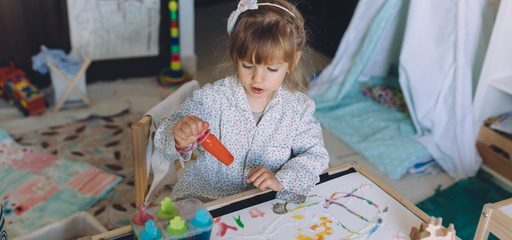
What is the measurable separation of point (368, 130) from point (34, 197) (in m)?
1.50

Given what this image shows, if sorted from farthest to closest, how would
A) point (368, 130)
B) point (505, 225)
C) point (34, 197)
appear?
point (368, 130) → point (34, 197) → point (505, 225)

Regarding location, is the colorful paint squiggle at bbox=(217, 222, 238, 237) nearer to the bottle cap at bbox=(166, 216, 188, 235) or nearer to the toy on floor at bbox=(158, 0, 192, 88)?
the bottle cap at bbox=(166, 216, 188, 235)

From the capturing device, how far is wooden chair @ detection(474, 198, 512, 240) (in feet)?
2.90

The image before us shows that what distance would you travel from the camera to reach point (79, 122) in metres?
2.18

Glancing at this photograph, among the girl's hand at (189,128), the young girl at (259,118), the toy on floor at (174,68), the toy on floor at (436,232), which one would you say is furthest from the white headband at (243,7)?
the toy on floor at (174,68)

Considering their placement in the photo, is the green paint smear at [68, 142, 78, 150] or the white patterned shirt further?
the green paint smear at [68, 142, 78, 150]

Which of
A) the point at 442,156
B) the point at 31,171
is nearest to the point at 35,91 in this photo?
the point at 31,171

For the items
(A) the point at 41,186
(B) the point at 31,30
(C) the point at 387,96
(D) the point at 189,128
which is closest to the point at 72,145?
(A) the point at 41,186

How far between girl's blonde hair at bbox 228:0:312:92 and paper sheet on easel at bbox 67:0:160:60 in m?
1.60

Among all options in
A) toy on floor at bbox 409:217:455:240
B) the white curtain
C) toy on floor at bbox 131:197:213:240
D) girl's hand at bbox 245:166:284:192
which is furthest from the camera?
the white curtain

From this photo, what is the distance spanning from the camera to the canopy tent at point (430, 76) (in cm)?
185

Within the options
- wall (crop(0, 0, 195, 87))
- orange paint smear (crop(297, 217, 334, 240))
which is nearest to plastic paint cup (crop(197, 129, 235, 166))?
orange paint smear (crop(297, 217, 334, 240))

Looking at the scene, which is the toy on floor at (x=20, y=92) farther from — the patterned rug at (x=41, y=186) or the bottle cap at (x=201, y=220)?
the bottle cap at (x=201, y=220)

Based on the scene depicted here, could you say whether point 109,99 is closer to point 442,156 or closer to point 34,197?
point 34,197
